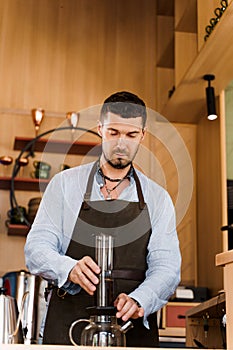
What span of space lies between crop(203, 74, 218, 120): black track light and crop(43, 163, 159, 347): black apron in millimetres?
1374

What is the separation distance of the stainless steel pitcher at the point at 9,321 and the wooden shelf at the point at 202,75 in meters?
1.76

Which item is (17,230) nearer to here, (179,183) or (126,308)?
(179,183)

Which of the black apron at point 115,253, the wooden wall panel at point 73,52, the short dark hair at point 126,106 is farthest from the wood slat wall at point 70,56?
the black apron at point 115,253

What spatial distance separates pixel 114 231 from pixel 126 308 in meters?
0.63

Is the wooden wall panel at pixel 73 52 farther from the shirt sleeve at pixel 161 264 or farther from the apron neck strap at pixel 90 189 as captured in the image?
the shirt sleeve at pixel 161 264

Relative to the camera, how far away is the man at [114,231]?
1962mm

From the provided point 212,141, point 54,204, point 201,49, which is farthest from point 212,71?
point 54,204

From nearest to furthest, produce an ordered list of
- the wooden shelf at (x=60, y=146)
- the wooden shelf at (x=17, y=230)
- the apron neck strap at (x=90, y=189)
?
the apron neck strap at (x=90, y=189) < the wooden shelf at (x=17, y=230) < the wooden shelf at (x=60, y=146)

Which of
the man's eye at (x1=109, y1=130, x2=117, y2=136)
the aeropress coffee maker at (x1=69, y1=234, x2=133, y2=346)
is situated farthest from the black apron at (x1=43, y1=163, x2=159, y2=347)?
the aeropress coffee maker at (x1=69, y1=234, x2=133, y2=346)

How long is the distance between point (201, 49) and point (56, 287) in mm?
1829

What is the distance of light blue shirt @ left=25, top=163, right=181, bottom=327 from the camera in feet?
6.31

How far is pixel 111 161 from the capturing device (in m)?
2.31

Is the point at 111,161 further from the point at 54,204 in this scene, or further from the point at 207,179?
the point at 207,179

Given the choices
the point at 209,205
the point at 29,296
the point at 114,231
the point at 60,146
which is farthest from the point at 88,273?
the point at 60,146
